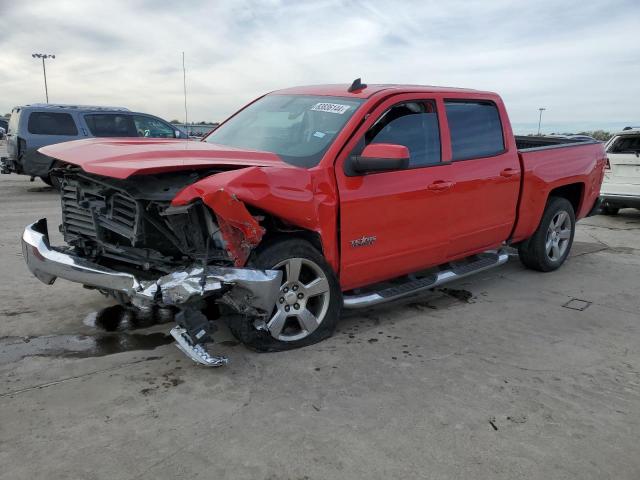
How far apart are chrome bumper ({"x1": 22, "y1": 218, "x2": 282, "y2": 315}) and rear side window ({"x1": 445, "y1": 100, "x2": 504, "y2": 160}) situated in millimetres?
2272

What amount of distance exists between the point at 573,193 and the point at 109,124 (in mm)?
10079

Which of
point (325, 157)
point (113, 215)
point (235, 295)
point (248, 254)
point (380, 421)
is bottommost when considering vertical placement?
point (380, 421)

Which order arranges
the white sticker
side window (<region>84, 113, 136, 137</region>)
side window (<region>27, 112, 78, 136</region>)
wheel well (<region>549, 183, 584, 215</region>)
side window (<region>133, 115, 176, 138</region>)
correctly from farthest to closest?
side window (<region>133, 115, 176, 138</region>) → side window (<region>84, 113, 136, 137</region>) → side window (<region>27, 112, 78, 136</region>) → wheel well (<region>549, 183, 584, 215</region>) → the white sticker

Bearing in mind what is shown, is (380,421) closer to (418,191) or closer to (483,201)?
(418,191)

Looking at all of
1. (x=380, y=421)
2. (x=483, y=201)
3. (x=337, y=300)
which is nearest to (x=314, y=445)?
(x=380, y=421)

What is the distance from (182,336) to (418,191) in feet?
7.02

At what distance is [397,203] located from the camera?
4223 mm

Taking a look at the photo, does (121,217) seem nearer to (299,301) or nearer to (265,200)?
(265,200)

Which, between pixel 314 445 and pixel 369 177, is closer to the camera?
pixel 314 445

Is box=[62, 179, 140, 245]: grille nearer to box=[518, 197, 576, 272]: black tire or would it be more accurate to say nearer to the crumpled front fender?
the crumpled front fender

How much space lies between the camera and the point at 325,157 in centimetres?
391

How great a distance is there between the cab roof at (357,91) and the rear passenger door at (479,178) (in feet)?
0.57

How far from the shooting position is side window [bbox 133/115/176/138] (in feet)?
42.4

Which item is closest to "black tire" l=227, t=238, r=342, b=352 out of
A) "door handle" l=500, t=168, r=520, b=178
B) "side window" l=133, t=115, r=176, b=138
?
"door handle" l=500, t=168, r=520, b=178
